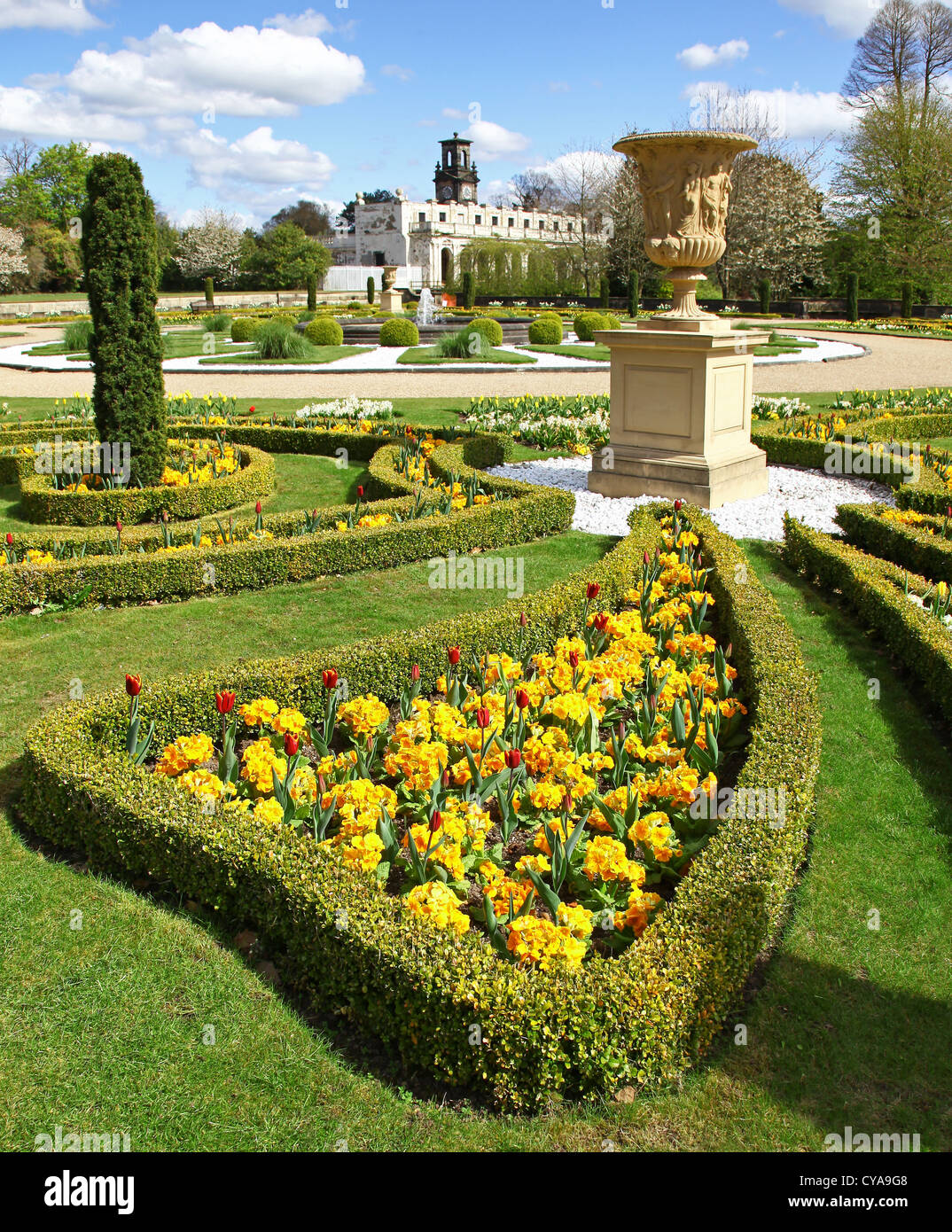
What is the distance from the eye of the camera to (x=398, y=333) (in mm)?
27188

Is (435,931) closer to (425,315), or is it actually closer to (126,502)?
Answer: (126,502)

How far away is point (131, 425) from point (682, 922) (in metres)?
8.08

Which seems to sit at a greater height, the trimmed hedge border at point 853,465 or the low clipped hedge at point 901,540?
the trimmed hedge border at point 853,465

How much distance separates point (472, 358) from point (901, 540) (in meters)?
17.3

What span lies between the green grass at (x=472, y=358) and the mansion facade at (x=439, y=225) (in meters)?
44.9

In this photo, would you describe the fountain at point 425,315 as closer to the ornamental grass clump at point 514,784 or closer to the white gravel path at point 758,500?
the white gravel path at point 758,500

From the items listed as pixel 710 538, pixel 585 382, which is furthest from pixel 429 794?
pixel 585 382

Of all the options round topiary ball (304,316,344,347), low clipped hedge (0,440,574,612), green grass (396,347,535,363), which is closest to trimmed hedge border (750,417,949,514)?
low clipped hedge (0,440,574,612)

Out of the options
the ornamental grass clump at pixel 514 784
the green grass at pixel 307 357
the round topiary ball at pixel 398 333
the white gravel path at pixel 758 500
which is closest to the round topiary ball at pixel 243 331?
the green grass at pixel 307 357

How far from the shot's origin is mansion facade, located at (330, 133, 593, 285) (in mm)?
74312

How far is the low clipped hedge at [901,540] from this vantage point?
701cm

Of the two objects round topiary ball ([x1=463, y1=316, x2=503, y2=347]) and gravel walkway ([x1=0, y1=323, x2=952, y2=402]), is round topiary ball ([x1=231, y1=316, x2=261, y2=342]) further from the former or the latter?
gravel walkway ([x1=0, y1=323, x2=952, y2=402])

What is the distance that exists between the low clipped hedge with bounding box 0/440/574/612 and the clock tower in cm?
A: 8997

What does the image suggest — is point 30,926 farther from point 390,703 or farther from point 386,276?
point 386,276
